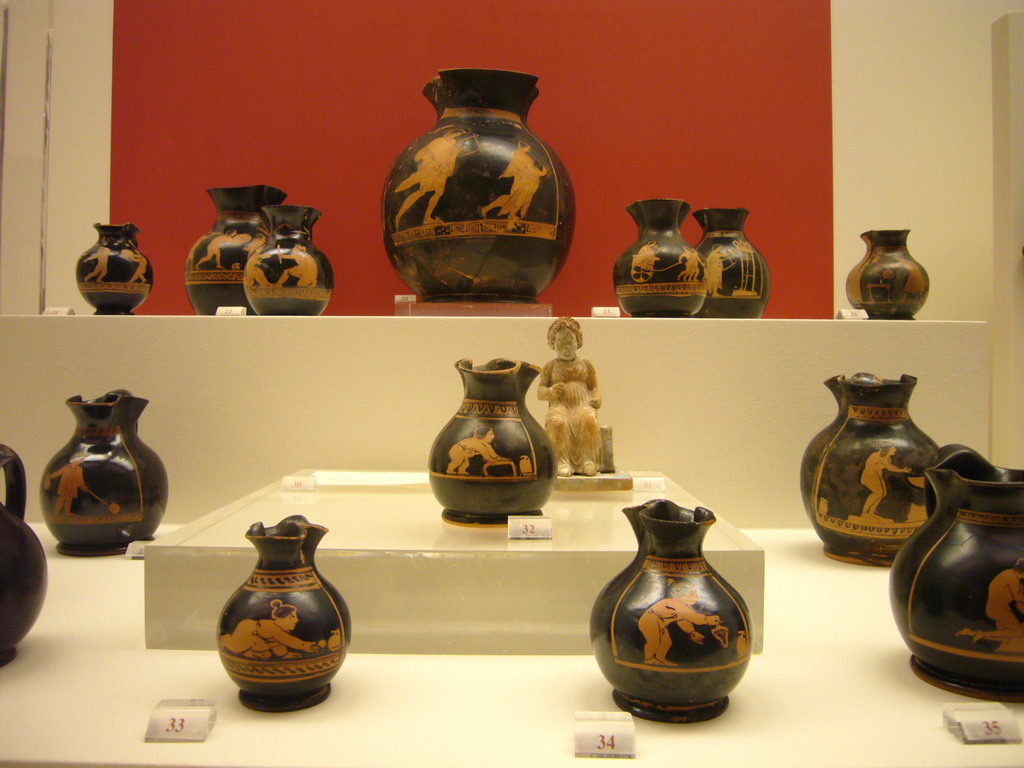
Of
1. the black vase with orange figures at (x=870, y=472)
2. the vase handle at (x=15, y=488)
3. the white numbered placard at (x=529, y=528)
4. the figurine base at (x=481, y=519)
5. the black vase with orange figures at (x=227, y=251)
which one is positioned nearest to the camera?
the vase handle at (x=15, y=488)

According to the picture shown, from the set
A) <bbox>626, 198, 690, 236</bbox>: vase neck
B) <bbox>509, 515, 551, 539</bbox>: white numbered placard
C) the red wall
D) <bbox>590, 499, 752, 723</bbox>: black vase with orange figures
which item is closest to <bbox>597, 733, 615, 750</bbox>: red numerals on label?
<bbox>590, 499, 752, 723</bbox>: black vase with orange figures

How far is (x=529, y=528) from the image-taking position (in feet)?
6.37

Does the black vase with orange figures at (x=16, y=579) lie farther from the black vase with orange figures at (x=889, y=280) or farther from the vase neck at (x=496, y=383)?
the black vase with orange figures at (x=889, y=280)

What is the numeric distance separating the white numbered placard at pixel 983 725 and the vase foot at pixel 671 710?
0.35 meters

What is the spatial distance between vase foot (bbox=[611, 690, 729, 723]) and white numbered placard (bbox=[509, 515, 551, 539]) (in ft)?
1.73

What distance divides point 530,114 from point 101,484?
2297mm

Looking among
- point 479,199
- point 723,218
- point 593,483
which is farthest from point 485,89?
point 593,483

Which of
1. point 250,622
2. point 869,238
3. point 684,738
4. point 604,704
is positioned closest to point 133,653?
point 250,622

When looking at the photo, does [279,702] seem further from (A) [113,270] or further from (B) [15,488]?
(A) [113,270]

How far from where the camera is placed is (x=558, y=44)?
12.3ft

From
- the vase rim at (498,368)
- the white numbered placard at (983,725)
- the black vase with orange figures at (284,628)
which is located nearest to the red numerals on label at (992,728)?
the white numbered placard at (983,725)

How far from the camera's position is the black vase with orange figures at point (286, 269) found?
2826 mm

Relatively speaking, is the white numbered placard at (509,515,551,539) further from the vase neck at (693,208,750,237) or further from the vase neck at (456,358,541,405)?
the vase neck at (693,208,750,237)

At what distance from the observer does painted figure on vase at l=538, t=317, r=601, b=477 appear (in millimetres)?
2510
